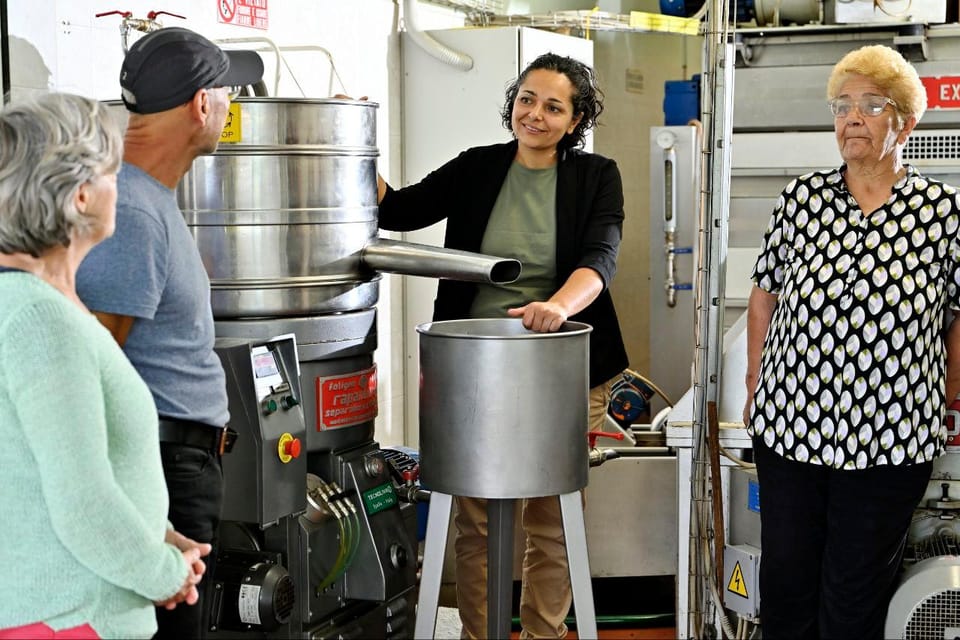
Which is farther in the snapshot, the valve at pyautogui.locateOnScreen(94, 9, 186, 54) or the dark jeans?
the valve at pyautogui.locateOnScreen(94, 9, 186, 54)

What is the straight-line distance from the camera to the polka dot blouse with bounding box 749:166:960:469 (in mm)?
2275

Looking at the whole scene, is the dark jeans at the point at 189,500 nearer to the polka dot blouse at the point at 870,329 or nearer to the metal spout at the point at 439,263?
the metal spout at the point at 439,263

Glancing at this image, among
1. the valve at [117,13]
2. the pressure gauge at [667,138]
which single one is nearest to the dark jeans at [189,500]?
the valve at [117,13]

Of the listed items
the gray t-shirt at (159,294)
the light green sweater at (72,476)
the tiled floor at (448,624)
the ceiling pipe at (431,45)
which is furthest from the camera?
the ceiling pipe at (431,45)

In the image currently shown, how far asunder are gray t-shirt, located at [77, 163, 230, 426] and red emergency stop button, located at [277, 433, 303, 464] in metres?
0.61

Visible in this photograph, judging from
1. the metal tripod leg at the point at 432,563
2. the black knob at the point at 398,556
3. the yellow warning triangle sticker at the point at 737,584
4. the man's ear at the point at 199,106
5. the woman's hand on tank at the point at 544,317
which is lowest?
the yellow warning triangle sticker at the point at 737,584

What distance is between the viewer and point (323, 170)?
2623 mm

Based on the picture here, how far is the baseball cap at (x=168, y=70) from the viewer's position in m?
1.88

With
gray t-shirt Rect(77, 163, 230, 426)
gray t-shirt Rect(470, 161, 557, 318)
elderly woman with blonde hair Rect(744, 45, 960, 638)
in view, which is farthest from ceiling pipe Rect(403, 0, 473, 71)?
gray t-shirt Rect(77, 163, 230, 426)

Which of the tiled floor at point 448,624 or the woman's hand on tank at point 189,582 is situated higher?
the woman's hand on tank at point 189,582

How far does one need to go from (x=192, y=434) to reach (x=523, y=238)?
110cm

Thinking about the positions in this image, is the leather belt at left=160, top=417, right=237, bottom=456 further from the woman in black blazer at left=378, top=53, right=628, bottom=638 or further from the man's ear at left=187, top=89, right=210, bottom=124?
the woman in black blazer at left=378, top=53, right=628, bottom=638

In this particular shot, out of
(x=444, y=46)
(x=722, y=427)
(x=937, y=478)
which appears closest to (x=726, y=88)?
(x=722, y=427)

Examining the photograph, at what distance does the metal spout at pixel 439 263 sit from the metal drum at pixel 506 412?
253 mm
